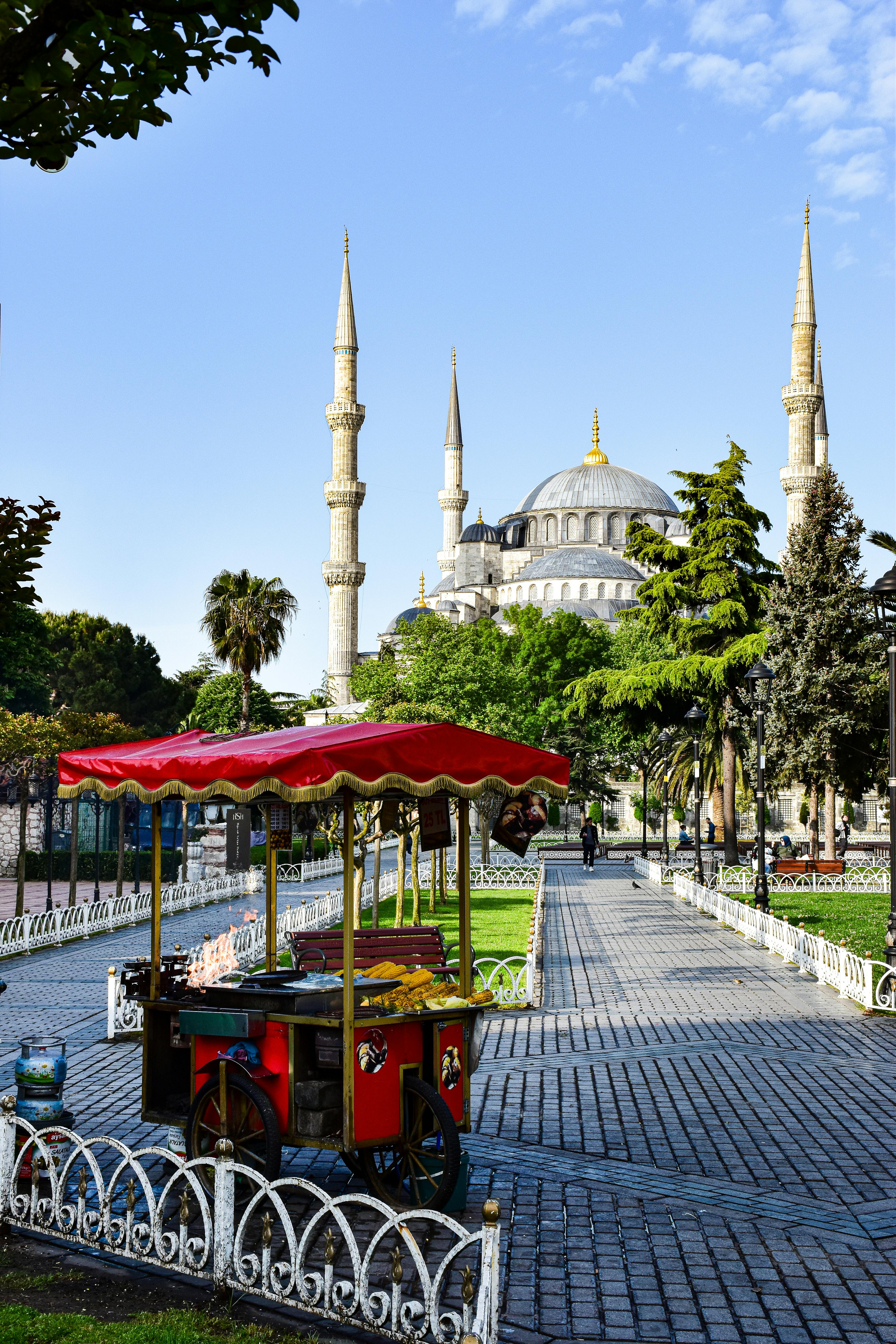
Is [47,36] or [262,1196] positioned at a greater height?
[47,36]

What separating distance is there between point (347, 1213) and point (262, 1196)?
574mm

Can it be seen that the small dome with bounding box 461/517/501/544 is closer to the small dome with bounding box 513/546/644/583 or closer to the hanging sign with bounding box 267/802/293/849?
the small dome with bounding box 513/546/644/583

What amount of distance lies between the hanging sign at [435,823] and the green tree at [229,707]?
1561 inches

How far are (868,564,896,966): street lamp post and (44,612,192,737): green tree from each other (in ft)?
134

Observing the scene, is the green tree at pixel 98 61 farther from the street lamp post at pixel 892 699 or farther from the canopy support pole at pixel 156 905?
the street lamp post at pixel 892 699

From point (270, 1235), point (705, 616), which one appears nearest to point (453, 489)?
point (705, 616)

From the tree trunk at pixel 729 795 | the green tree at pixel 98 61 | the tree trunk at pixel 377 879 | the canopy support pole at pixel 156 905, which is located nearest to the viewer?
the green tree at pixel 98 61

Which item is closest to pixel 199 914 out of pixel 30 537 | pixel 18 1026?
pixel 18 1026

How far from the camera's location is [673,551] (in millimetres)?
33375

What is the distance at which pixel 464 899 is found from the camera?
710 cm

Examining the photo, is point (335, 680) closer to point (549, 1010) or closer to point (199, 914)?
point (199, 914)

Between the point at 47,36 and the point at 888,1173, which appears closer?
the point at 47,36

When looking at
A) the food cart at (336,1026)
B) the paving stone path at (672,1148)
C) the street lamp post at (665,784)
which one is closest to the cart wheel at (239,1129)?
the food cart at (336,1026)

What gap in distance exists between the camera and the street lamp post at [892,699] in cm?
1270
